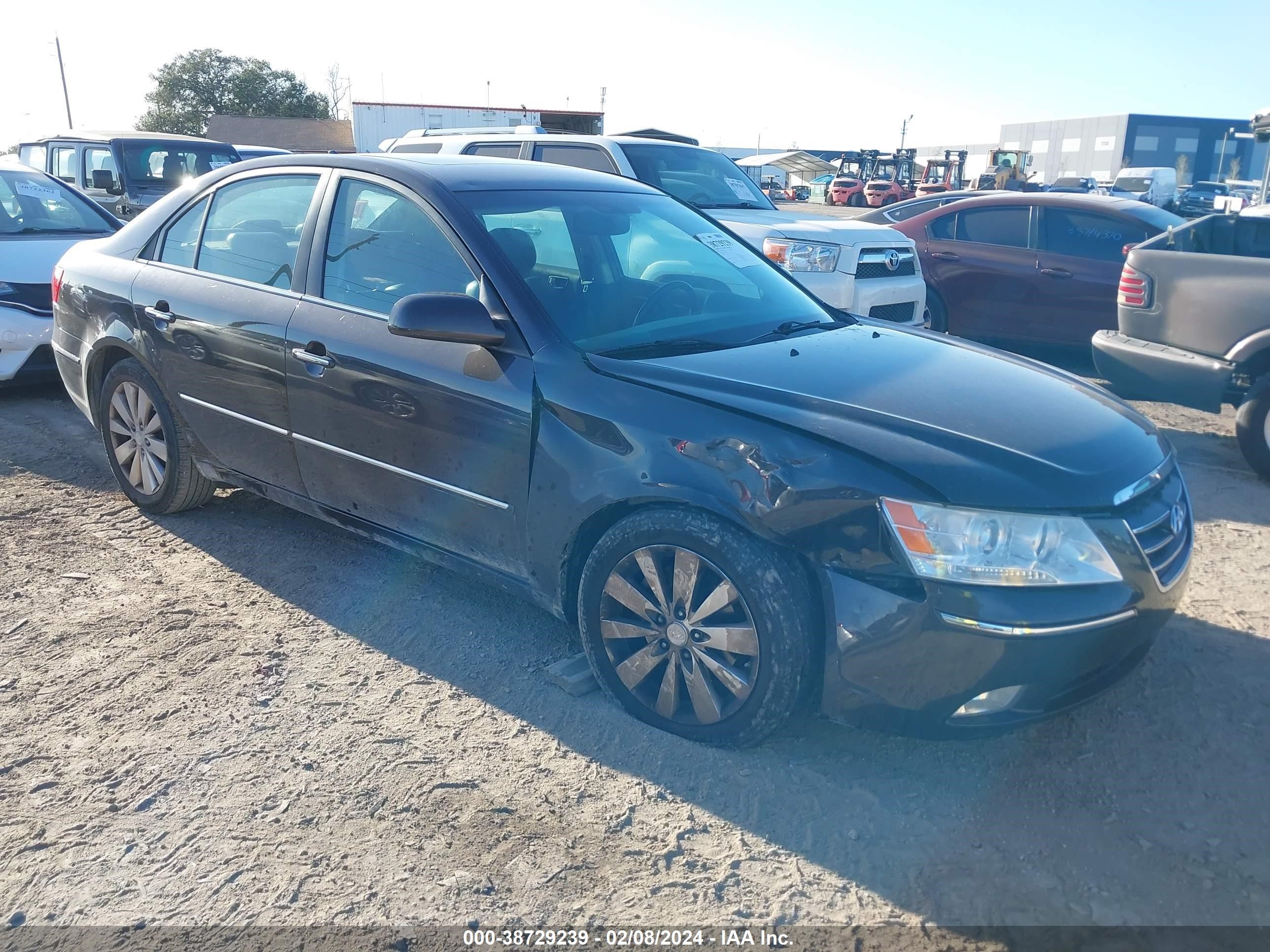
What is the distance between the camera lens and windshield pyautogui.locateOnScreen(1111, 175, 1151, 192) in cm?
4191

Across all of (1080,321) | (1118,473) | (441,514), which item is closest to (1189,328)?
(1080,321)

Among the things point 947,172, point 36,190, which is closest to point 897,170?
point 947,172

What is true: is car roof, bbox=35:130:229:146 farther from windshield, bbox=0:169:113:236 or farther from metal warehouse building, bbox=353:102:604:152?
metal warehouse building, bbox=353:102:604:152

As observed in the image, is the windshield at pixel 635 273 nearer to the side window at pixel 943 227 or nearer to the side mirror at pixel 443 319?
the side mirror at pixel 443 319

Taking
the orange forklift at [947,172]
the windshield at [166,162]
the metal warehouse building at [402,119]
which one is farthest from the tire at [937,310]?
the orange forklift at [947,172]

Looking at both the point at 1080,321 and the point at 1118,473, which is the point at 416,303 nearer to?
the point at 1118,473

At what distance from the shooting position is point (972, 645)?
2.61 m

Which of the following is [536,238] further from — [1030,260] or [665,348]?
[1030,260]

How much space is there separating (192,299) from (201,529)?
1.18m

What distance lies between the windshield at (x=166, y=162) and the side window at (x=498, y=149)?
495 cm

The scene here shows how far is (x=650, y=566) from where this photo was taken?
302 cm

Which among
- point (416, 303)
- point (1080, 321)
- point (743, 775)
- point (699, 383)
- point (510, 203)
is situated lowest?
point (743, 775)

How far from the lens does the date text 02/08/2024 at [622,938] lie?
233 cm

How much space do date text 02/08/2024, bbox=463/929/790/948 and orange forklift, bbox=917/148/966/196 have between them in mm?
45786
